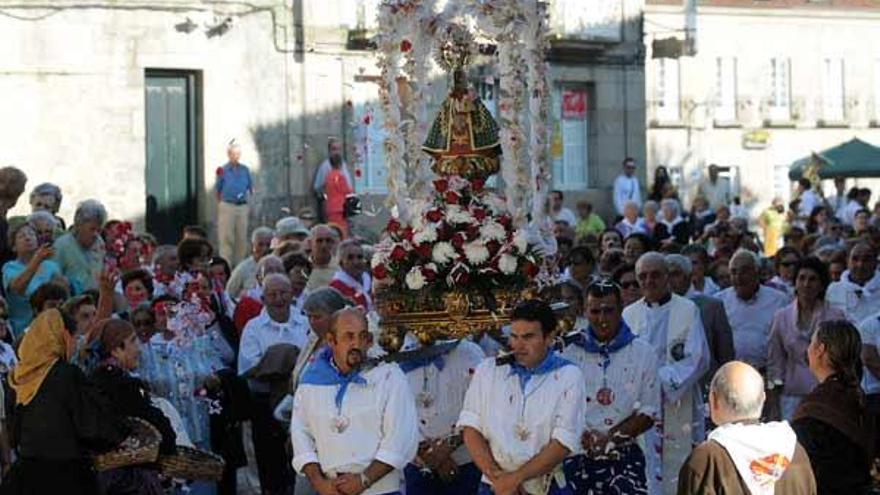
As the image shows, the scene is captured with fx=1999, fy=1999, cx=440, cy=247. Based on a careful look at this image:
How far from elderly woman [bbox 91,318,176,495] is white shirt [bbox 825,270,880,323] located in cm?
588

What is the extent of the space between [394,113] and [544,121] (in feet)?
3.45

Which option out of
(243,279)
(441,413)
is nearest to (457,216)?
(441,413)

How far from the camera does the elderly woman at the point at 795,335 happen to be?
14680 millimetres

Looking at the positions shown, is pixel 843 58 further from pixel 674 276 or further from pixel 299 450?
pixel 299 450

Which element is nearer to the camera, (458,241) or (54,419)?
(54,419)

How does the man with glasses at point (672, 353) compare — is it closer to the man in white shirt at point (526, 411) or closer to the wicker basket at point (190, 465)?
the man in white shirt at point (526, 411)

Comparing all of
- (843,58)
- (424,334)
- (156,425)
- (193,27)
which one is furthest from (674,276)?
(843,58)

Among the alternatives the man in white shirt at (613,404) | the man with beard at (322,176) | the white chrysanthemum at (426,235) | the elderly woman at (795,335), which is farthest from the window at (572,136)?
the man in white shirt at (613,404)

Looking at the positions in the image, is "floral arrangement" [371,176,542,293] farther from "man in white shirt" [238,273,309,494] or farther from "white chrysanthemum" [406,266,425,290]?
"man in white shirt" [238,273,309,494]

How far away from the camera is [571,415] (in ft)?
34.5

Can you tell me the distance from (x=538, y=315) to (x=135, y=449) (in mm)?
2616

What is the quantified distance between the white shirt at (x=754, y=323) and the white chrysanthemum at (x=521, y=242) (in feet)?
9.80

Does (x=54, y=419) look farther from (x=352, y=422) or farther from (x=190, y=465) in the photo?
(x=352, y=422)

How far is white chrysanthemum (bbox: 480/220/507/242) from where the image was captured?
12.9 meters
